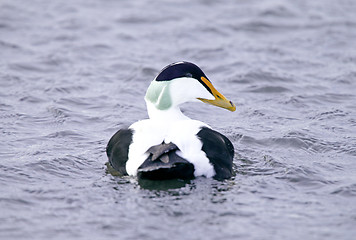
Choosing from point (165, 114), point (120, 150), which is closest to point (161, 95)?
point (165, 114)

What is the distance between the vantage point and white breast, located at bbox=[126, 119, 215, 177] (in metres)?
5.59

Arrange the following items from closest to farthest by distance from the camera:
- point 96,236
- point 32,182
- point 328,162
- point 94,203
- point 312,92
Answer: point 96,236 → point 94,203 → point 32,182 → point 328,162 → point 312,92

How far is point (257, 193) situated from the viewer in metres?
5.68

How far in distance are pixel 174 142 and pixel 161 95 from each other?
0.67 metres

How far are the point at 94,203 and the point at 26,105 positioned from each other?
10.6 ft

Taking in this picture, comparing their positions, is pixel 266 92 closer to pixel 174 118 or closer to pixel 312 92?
pixel 312 92

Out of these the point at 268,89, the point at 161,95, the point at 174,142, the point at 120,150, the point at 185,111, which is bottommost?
the point at 185,111

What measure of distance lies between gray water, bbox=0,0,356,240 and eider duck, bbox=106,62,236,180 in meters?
0.16

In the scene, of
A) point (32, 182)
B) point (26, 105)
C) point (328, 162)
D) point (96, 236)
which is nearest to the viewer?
point (96, 236)

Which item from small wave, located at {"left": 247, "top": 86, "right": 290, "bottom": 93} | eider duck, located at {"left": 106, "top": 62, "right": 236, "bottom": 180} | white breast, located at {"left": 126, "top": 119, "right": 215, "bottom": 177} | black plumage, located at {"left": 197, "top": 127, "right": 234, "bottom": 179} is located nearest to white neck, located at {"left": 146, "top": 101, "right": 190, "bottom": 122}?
eider duck, located at {"left": 106, "top": 62, "right": 236, "bottom": 180}

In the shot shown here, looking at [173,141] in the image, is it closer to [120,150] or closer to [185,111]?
[120,150]

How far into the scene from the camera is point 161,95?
20.1ft

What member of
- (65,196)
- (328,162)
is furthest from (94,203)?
(328,162)

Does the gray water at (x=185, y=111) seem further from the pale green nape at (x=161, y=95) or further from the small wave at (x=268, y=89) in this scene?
the pale green nape at (x=161, y=95)
